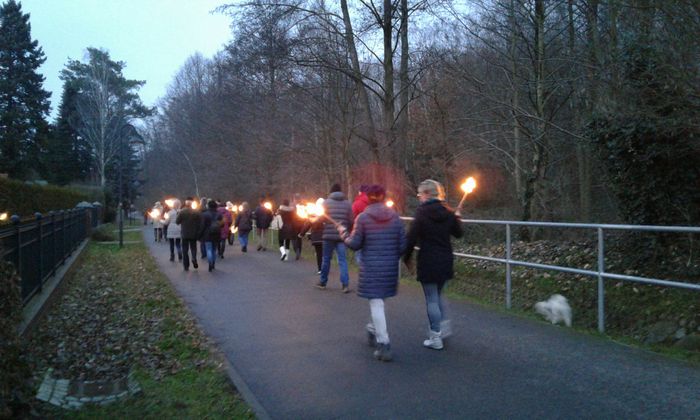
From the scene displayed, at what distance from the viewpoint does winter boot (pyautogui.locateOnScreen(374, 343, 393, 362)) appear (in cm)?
650

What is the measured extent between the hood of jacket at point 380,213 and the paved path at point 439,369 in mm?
1461

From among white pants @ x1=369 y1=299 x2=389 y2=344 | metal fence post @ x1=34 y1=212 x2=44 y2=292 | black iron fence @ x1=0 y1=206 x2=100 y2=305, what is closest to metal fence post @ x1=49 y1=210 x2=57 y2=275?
black iron fence @ x1=0 y1=206 x2=100 y2=305

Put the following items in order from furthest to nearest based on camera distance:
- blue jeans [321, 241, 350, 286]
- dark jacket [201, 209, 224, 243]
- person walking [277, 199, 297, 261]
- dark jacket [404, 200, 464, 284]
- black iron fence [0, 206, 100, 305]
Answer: person walking [277, 199, 297, 261]
dark jacket [201, 209, 224, 243]
blue jeans [321, 241, 350, 286]
black iron fence [0, 206, 100, 305]
dark jacket [404, 200, 464, 284]

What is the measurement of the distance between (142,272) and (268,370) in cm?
1062

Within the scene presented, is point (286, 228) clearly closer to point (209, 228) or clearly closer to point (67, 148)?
point (209, 228)

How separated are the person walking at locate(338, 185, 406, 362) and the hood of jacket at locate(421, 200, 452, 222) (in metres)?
0.35

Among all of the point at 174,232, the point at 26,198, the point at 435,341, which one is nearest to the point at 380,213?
the point at 435,341

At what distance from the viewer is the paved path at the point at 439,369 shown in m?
5.09

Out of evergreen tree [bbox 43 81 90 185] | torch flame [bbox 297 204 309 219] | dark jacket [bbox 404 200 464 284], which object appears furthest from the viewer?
evergreen tree [bbox 43 81 90 185]

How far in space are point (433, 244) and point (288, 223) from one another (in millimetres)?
11399

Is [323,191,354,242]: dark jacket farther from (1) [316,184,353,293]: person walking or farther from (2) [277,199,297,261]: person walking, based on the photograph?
(2) [277,199,297,261]: person walking

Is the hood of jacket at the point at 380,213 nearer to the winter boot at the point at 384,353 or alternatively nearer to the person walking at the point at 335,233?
the winter boot at the point at 384,353

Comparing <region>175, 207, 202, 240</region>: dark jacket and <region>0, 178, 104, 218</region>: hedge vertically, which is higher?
<region>0, 178, 104, 218</region>: hedge

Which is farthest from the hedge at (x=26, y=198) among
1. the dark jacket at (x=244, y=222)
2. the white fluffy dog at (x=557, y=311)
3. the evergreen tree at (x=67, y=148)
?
the evergreen tree at (x=67, y=148)
